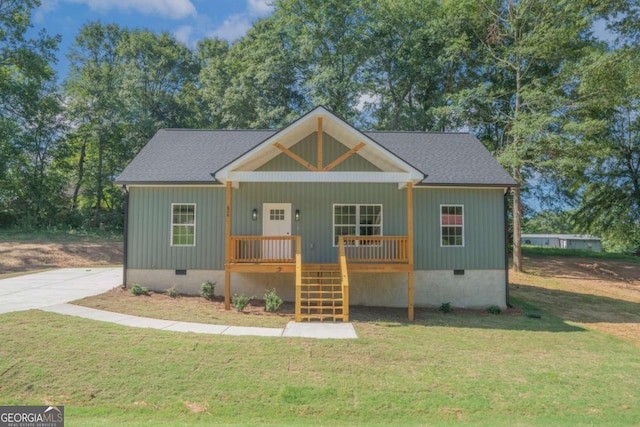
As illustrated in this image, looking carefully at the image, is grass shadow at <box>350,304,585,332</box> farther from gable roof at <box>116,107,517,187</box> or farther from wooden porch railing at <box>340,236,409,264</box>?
gable roof at <box>116,107,517,187</box>

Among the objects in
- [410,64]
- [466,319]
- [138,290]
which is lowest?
[466,319]

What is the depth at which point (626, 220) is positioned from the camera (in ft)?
89.4

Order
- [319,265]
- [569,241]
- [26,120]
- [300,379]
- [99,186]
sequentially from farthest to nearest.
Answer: [569,241], [99,186], [26,120], [319,265], [300,379]

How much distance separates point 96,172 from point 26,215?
5.48 metres

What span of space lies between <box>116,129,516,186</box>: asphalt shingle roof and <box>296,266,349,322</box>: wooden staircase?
430 cm

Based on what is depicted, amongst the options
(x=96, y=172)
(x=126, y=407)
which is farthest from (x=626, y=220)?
(x=96, y=172)

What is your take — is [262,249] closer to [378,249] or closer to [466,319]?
[378,249]

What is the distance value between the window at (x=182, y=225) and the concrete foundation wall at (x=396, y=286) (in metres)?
0.97

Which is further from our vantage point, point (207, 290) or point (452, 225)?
point (452, 225)

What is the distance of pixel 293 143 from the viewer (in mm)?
11945

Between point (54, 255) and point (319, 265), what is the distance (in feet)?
52.6

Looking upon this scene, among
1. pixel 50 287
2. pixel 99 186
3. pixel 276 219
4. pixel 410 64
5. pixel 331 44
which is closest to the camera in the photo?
pixel 50 287

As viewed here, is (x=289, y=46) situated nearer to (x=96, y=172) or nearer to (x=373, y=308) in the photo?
(x=96, y=172)

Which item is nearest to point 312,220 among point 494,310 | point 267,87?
point 494,310
